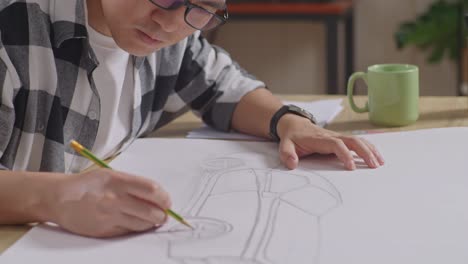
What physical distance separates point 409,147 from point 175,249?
1.48 feet

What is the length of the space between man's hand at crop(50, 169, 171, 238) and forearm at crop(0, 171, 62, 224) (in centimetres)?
3

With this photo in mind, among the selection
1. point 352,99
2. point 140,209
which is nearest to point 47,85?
point 140,209

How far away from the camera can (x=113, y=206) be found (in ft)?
2.47

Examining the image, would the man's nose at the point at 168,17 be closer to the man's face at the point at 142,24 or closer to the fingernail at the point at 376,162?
the man's face at the point at 142,24

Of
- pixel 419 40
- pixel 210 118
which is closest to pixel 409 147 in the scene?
pixel 210 118

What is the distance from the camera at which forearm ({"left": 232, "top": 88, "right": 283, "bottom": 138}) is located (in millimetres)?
1161

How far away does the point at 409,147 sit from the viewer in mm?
1046

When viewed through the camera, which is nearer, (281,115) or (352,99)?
(281,115)

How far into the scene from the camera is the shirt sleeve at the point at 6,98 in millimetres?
902

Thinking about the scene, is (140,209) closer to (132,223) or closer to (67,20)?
(132,223)

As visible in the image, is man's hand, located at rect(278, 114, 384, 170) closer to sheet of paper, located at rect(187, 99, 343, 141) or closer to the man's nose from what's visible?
sheet of paper, located at rect(187, 99, 343, 141)

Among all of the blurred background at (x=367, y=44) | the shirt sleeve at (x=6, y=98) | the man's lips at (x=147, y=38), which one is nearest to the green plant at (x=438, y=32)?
the blurred background at (x=367, y=44)

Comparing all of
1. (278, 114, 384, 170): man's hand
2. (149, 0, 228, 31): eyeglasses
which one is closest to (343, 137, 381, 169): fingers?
(278, 114, 384, 170): man's hand

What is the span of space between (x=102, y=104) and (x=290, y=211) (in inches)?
16.0
